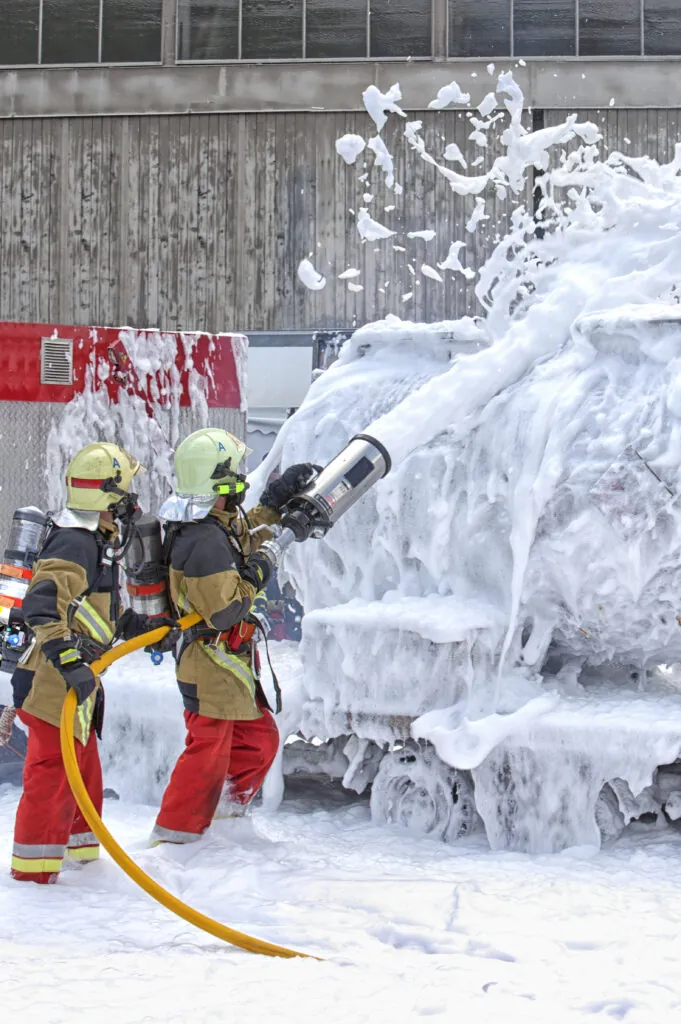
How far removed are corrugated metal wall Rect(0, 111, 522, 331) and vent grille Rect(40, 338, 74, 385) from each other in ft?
26.0

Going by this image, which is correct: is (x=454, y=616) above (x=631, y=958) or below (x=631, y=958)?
above

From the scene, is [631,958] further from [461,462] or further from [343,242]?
[343,242]

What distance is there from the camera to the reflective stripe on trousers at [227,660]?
4074 mm

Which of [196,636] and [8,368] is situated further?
[8,368]

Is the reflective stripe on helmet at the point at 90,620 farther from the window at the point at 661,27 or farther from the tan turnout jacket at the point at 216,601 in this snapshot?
the window at the point at 661,27

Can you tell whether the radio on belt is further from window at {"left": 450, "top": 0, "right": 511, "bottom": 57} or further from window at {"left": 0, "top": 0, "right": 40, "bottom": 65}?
window at {"left": 0, "top": 0, "right": 40, "bottom": 65}

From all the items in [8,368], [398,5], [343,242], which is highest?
[398,5]

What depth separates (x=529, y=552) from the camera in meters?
4.33

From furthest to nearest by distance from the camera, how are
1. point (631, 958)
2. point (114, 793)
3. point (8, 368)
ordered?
point (8, 368) < point (114, 793) < point (631, 958)

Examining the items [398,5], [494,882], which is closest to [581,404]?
[494,882]

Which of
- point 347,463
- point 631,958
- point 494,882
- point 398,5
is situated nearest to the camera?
point 631,958

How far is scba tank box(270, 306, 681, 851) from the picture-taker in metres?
4.18

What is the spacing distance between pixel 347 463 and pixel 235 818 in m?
1.35

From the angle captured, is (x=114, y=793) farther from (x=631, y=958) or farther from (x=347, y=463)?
(x=631, y=958)
